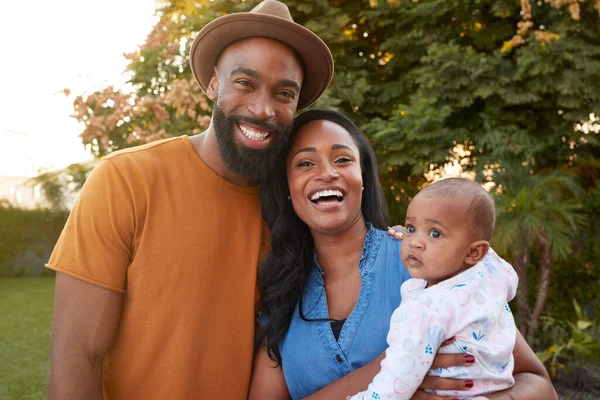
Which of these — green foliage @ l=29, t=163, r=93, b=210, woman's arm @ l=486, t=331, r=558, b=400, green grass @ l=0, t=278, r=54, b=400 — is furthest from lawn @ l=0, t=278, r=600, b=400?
woman's arm @ l=486, t=331, r=558, b=400

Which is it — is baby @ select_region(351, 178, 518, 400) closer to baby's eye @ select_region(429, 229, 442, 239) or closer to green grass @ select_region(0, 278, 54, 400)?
baby's eye @ select_region(429, 229, 442, 239)

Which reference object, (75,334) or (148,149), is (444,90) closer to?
(148,149)

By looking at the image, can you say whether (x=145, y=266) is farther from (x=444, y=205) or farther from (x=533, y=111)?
(x=533, y=111)

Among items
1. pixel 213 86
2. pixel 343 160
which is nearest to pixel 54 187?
pixel 213 86

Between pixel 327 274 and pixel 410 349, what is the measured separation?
86 cm

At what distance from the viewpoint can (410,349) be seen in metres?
2.07

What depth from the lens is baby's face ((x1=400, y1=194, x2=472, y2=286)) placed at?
7.01ft

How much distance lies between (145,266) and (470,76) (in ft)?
18.3

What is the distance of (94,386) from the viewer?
240 cm

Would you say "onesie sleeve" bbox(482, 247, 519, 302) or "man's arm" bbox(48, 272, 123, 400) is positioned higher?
"onesie sleeve" bbox(482, 247, 519, 302)

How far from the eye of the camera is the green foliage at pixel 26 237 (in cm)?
1513

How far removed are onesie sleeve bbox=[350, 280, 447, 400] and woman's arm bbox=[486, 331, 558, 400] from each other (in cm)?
45

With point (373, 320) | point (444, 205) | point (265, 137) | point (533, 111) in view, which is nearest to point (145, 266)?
point (265, 137)

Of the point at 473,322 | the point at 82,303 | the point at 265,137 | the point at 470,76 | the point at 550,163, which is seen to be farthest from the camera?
the point at 550,163
